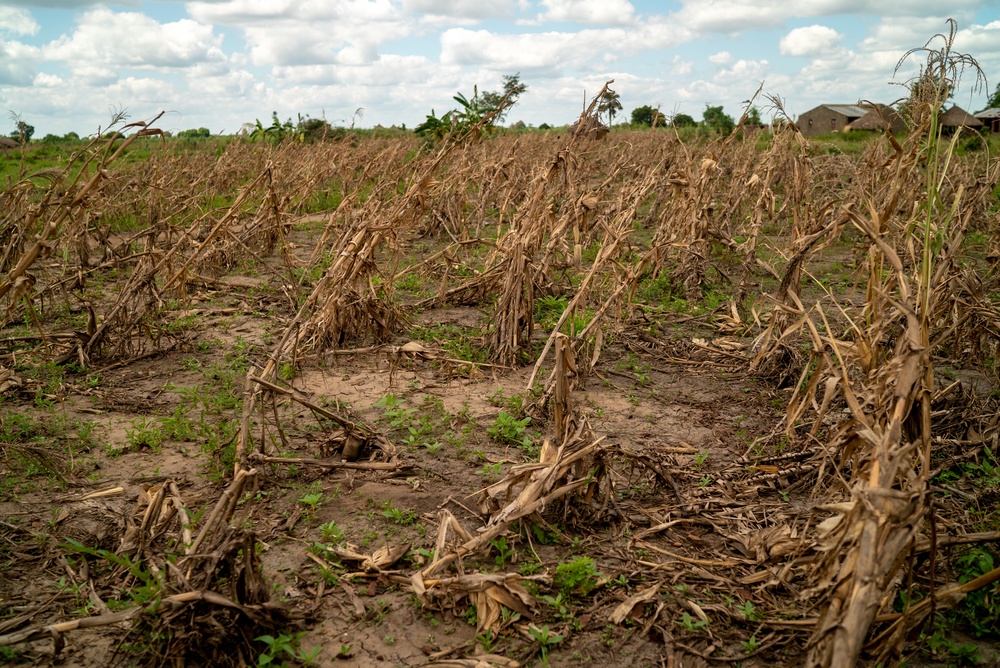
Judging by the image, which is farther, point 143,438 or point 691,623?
point 143,438

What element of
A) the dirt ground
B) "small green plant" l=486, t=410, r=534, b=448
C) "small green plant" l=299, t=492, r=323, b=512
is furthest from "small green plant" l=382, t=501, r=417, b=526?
"small green plant" l=486, t=410, r=534, b=448

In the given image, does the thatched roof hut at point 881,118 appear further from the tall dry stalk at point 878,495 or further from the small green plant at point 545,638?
the small green plant at point 545,638

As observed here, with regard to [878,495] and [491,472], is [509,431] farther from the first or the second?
[878,495]

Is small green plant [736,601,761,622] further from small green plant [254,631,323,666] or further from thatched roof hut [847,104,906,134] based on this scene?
thatched roof hut [847,104,906,134]

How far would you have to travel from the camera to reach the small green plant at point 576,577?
2.81m

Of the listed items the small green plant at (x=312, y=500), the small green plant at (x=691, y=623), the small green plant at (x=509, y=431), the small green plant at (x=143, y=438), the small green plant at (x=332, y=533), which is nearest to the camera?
the small green plant at (x=691, y=623)

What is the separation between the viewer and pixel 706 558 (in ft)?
10.1

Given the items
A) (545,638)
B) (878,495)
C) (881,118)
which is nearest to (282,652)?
(545,638)

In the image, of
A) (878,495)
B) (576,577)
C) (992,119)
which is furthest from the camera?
(992,119)

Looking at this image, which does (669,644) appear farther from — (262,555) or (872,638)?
(262,555)

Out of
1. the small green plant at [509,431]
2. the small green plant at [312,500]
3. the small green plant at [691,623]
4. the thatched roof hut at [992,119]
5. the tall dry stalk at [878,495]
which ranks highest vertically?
the thatched roof hut at [992,119]

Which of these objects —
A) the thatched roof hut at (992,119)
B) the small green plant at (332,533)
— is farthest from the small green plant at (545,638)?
the thatched roof hut at (992,119)

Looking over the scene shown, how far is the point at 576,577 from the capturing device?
111 inches

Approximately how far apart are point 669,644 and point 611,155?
15958mm
